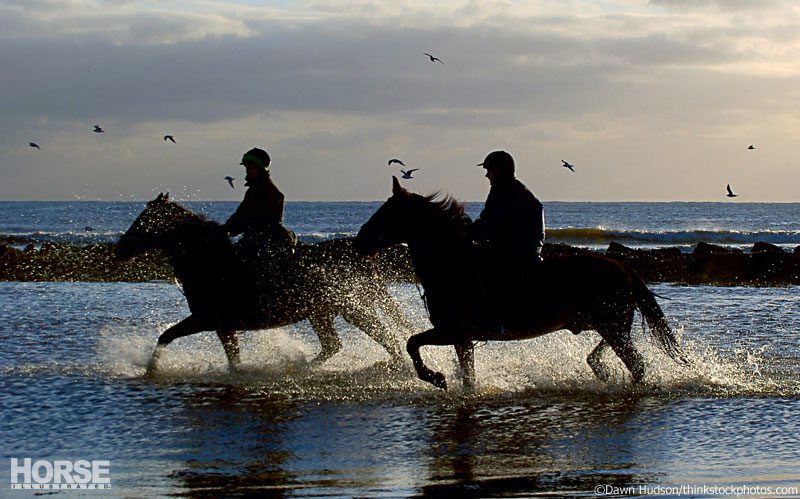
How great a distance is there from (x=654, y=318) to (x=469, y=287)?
78.6 inches

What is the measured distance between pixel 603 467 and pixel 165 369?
18.9 feet

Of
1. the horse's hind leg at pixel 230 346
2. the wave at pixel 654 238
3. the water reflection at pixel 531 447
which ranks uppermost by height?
the wave at pixel 654 238

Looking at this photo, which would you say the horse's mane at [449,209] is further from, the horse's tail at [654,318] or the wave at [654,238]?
the wave at [654,238]

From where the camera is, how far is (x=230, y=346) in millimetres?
12062

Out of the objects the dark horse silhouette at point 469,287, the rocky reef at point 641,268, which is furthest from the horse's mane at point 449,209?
the rocky reef at point 641,268

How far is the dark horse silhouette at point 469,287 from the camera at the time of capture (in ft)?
34.2

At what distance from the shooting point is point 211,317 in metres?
11.9

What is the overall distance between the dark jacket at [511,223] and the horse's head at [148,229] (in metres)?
3.56

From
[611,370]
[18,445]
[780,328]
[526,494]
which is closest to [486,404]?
[611,370]

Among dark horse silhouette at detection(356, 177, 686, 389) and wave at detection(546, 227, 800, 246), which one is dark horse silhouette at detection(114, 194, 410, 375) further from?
wave at detection(546, 227, 800, 246)

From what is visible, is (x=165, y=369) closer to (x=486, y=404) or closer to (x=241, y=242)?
(x=241, y=242)

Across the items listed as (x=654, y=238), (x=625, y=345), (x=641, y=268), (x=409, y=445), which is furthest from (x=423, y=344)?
(x=654, y=238)

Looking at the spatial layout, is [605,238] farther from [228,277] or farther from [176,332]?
[176,332]

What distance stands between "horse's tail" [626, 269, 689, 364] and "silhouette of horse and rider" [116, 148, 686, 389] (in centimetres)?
1
